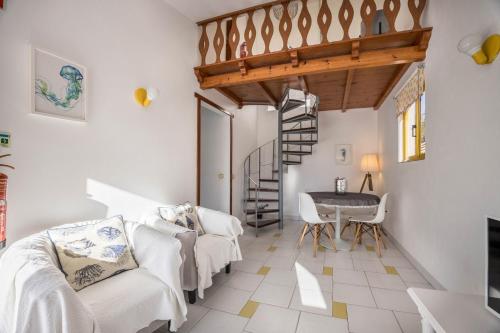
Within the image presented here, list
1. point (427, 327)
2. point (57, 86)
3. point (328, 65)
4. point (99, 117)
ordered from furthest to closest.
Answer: point (328, 65) → point (99, 117) → point (57, 86) → point (427, 327)

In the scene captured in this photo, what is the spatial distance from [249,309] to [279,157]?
3.51 metres

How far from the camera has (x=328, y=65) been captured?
320cm

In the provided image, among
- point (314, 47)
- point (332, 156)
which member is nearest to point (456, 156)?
point (314, 47)

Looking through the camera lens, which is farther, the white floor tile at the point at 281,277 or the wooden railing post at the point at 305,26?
the wooden railing post at the point at 305,26

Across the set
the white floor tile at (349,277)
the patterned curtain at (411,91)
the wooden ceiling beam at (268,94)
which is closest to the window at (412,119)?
the patterned curtain at (411,91)

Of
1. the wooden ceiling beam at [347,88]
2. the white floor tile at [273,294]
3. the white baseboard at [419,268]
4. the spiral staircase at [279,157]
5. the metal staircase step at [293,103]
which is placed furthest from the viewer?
the spiral staircase at [279,157]

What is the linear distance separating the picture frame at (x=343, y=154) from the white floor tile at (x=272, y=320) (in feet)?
15.0

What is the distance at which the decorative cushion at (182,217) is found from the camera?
2.52m

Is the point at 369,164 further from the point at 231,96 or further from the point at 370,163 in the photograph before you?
the point at 231,96

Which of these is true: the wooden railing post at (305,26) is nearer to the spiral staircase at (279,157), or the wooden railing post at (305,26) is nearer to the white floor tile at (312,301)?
the spiral staircase at (279,157)

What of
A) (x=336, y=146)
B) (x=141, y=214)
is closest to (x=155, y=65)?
(x=141, y=214)

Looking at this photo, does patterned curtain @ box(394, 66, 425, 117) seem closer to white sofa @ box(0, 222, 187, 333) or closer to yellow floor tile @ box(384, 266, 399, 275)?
yellow floor tile @ box(384, 266, 399, 275)

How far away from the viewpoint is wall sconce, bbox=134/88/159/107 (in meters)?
2.59

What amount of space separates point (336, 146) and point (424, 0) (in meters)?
3.57
